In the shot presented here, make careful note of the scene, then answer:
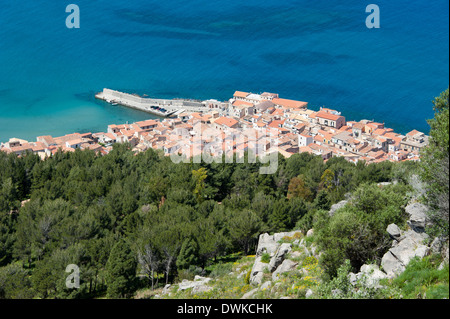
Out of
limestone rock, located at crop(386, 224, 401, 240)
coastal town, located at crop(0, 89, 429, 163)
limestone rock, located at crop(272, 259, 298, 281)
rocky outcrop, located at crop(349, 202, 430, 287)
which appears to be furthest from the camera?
coastal town, located at crop(0, 89, 429, 163)

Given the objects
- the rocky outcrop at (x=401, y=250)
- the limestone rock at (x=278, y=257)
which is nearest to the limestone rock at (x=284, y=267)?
the limestone rock at (x=278, y=257)

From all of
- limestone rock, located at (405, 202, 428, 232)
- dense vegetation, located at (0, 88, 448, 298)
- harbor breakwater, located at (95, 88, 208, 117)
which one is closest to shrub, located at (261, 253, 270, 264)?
dense vegetation, located at (0, 88, 448, 298)

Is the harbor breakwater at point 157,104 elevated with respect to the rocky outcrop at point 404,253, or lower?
elevated

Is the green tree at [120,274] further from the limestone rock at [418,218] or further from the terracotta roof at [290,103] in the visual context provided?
the terracotta roof at [290,103]

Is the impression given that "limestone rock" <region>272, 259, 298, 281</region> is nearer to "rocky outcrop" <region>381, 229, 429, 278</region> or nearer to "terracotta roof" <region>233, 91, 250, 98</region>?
"rocky outcrop" <region>381, 229, 429, 278</region>

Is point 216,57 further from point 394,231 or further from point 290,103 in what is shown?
point 394,231

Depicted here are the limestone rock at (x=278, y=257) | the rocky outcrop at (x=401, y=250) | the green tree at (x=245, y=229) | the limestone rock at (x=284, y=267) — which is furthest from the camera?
the green tree at (x=245, y=229)
